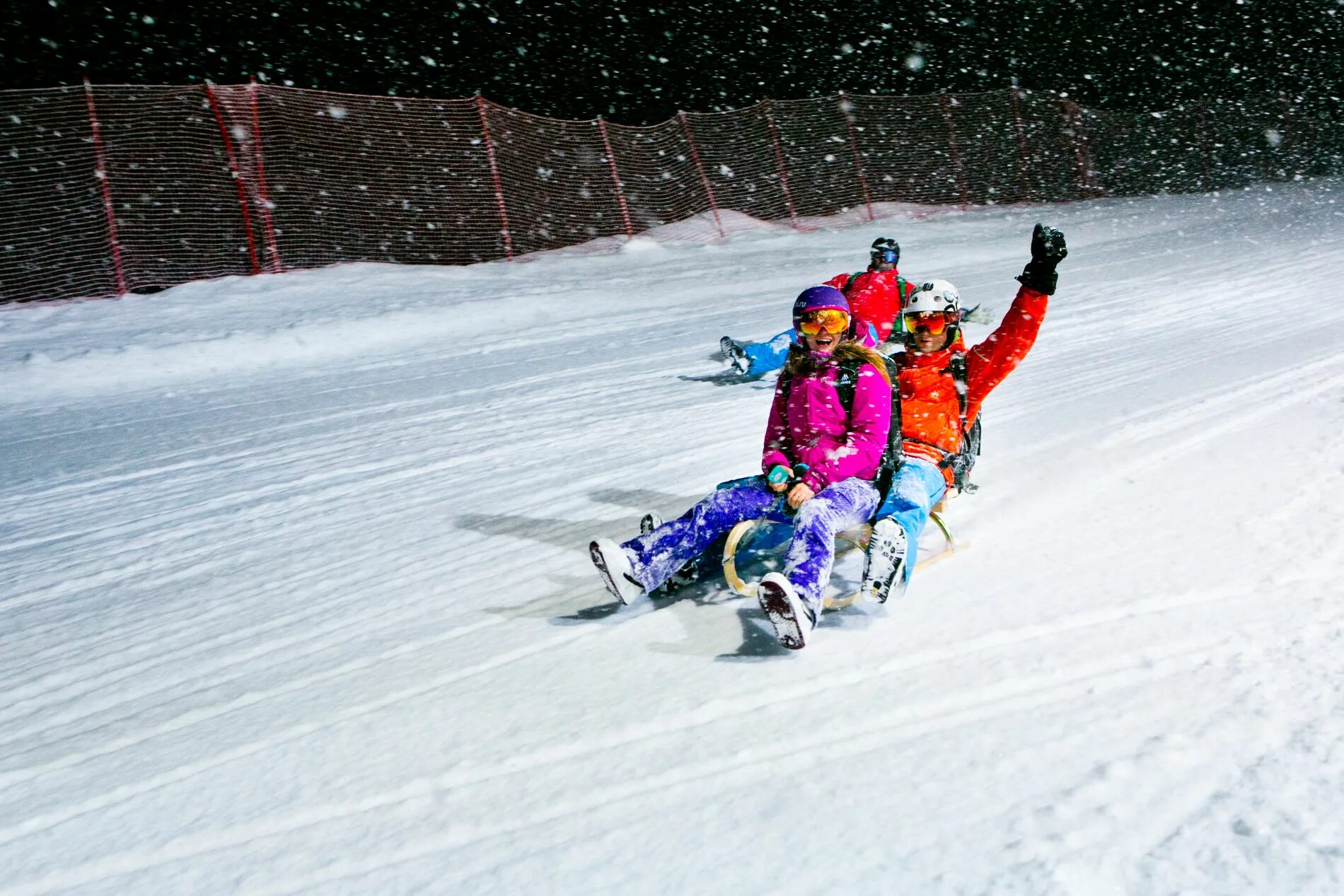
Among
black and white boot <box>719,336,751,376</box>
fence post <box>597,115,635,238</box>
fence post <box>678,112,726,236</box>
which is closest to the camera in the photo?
black and white boot <box>719,336,751,376</box>

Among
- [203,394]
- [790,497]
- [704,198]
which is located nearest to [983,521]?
[790,497]

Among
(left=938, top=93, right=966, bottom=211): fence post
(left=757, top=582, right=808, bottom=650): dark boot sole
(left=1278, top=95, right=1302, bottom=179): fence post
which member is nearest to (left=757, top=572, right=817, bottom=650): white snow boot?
(left=757, top=582, right=808, bottom=650): dark boot sole

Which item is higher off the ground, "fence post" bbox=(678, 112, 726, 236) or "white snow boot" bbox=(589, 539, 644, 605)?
"fence post" bbox=(678, 112, 726, 236)

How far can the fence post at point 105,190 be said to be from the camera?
455 inches

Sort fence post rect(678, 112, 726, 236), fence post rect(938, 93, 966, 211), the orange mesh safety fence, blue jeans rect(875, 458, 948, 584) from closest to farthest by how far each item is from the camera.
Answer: blue jeans rect(875, 458, 948, 584)
the orange mesh safety fence
fence post rect(678, 112, 726, 236)
fence post rect(938, 93, 966, 211)

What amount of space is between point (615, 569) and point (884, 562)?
3.12 ft

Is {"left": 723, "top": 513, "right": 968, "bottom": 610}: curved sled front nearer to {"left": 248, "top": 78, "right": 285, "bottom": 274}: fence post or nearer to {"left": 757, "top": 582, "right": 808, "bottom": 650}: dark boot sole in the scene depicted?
{"left": 757, "top": 582, "right": 808, "bottom": 650}: dark boot sole

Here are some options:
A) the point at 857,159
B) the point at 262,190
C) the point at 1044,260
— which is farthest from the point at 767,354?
the point at 857,159

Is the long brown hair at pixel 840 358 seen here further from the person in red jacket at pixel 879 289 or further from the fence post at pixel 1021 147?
the fence post at pixel 1021 147

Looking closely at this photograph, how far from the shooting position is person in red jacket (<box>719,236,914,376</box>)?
24.8 ft

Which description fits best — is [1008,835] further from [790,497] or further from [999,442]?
[999,442]

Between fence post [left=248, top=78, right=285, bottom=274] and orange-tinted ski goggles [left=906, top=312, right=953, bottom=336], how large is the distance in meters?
10.5

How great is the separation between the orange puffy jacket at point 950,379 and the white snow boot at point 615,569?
52.8 inches

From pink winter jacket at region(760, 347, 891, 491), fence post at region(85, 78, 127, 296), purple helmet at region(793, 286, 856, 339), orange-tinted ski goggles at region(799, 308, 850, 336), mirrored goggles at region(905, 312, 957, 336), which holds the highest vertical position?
fence post at region(85, 78, 127, 296)
